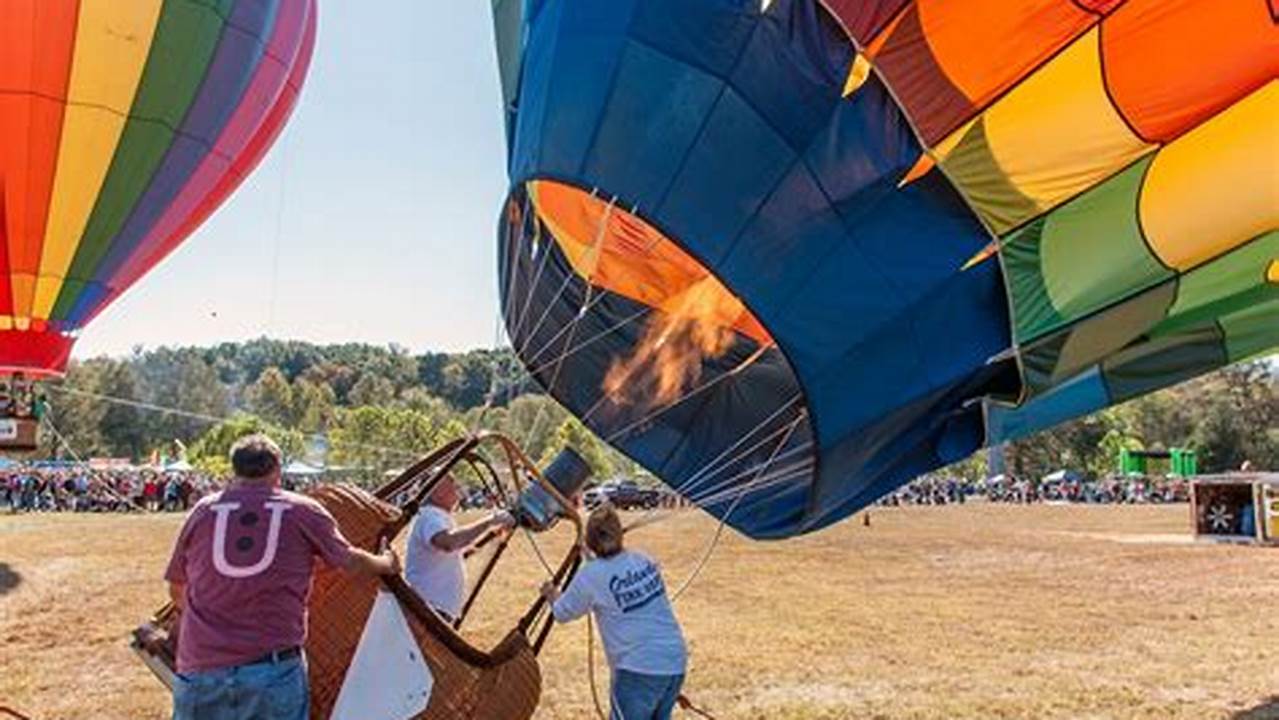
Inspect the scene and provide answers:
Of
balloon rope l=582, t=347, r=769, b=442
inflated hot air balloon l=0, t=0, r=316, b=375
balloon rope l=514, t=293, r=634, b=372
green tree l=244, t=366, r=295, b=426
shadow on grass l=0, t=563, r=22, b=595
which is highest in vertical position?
green tree l=244, t=366, r=295, b=426

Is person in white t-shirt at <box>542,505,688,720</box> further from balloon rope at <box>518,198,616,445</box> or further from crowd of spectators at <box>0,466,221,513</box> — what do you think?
crowd of spectators at <box>0,466,221,513</box>

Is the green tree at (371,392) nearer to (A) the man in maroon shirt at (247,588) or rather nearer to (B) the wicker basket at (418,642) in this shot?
(B) the wicker basket at (418,642)

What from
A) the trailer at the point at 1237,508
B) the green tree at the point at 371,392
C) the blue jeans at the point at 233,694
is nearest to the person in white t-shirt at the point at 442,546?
the blue jeans at the point at 233,694

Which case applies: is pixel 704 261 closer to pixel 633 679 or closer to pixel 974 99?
pixel 974 99

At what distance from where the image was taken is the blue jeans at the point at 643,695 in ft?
12.6

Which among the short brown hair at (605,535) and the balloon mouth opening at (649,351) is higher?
the balloon mouth opening at (649,351)

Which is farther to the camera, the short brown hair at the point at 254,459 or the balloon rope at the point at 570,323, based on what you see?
the balloon rope at the point at 570,323

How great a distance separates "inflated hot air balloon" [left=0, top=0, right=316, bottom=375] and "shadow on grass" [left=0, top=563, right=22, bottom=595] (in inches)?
111

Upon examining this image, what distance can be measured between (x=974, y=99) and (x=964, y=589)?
8.23 m

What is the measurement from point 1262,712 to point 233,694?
4.98 meters

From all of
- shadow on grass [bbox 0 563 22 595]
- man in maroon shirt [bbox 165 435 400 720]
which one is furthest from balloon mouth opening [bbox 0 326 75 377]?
man in maroon shirt [bbox 165 435 400 720]

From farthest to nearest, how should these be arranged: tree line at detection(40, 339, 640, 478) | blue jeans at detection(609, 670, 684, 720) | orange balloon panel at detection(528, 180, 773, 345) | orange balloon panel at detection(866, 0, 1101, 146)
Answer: tree line at detection(40, 339, 640, 478), orange balloon panel at detection(528, 180, 773, 345), orange balloon panel at detection(866, 0, 1101, 146), blue jeans at detection(609, 670, 684, 720)

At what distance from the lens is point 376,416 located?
60.4 metres

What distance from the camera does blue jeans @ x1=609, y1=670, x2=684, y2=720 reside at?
3850 millimetres
